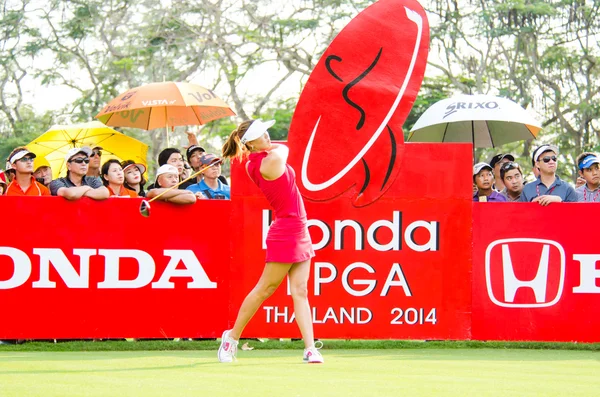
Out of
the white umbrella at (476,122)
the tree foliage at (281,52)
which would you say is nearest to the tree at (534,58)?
the tree foliage at (281,52)

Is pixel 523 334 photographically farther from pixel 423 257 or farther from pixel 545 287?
pixel 423 257

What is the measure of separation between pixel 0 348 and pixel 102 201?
152 cm

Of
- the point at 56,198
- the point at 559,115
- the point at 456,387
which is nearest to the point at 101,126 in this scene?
the point at 56,198

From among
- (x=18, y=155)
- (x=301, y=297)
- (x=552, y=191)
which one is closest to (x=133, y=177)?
(x=18, y=155)

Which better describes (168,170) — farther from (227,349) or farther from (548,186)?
(548,186)

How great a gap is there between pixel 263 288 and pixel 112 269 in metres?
1.91

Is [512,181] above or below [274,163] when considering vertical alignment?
below

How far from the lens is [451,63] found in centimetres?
2711

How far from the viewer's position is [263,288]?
7.78 meters

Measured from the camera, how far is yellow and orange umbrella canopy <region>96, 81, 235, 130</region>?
38.7 ft

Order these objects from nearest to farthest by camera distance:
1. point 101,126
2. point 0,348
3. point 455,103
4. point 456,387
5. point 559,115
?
point 456,387 < point 0,348 < point 455,103 < point 101,126 < point 559,115

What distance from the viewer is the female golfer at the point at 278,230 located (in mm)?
7551

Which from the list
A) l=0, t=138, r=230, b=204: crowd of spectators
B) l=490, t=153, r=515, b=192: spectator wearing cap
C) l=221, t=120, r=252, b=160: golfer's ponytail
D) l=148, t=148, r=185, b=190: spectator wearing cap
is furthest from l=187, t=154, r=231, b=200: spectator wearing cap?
l=490, t=153, r=515, b=192: spectator wearing cap

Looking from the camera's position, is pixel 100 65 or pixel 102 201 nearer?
pixel 102 201
